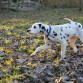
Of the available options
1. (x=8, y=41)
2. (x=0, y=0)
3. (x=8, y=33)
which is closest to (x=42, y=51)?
(x=8, y=41)

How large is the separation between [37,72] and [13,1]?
94.9 feet

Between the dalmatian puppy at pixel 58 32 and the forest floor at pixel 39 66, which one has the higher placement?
the dalmatian puppy at pixel 58 32

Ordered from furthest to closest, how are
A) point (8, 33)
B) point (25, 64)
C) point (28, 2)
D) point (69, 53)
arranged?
point (28, 2), point (8, 33), point (69, 53), point (25, 64)

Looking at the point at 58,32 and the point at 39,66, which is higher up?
the point at 58,32

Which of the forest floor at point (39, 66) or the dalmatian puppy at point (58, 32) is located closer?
the forest floor at point (39, 66)

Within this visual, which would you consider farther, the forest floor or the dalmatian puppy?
the dalmatian puppy

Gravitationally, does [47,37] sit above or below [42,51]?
above

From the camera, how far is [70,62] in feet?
28.2


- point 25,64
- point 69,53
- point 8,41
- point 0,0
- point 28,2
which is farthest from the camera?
point 28,2

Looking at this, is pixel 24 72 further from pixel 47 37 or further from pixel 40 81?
pixel 47 37

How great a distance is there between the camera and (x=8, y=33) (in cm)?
1499

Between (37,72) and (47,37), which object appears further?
(47,37)

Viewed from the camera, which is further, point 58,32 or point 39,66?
point 58,32

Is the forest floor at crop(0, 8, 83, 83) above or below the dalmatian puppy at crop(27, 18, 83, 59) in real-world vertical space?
below
